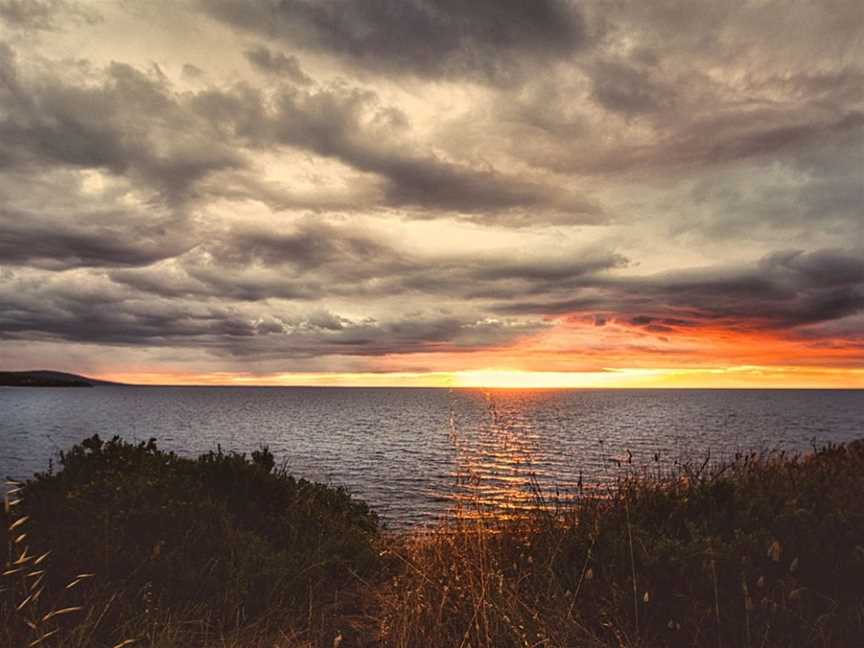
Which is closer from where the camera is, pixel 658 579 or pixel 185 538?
pixel 658 579

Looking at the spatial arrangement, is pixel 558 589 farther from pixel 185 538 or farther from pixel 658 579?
pixel 185 538

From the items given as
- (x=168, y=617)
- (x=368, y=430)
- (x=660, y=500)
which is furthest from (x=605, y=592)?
(x=368, y=430)

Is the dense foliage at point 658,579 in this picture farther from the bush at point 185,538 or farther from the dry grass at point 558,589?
the bush at point 185,538

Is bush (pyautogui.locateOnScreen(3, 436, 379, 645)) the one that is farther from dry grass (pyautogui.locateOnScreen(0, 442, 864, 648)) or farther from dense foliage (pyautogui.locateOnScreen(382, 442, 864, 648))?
dense foliage (pyautogui.locateOnScreen(382, 442, 864, 648))

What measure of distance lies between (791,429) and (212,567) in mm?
100240

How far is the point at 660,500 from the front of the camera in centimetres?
823

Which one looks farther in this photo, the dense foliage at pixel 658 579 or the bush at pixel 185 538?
the bush at pixel 185 538

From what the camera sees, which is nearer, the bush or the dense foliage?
the dense foliage

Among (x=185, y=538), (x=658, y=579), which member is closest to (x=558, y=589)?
(x=658, y=579)

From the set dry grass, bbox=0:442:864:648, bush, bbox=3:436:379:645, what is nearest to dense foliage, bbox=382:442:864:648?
dry grass, bbox=0:442:864:648

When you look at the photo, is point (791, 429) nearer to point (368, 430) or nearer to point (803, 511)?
point (368, 430)

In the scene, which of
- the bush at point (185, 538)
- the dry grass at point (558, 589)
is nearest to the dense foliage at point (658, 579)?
the dry grass at point (558, 589)

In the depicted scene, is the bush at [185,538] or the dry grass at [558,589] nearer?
the dry grass at [558,589]

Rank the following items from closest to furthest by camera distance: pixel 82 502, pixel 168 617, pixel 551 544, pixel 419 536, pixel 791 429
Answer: pixel 168 617, pixel 551 544, pixel 82 502, pixel 419 536, pixel 791 429
